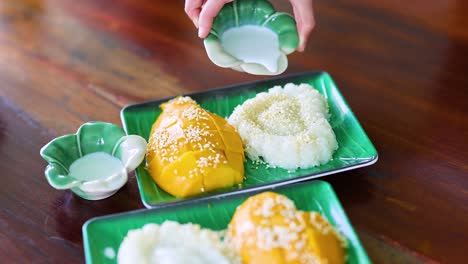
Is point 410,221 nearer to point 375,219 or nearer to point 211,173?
point 375,219

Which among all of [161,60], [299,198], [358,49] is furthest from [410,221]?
[161,60]

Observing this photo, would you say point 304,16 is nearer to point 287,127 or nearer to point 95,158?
point 287,127

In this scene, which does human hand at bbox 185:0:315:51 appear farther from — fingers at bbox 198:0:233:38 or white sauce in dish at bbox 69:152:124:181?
white sauce in dish at bbox 69:152:124:181

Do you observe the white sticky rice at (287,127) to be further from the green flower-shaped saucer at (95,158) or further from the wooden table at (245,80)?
the green flower-shaped saucer at (95,158)

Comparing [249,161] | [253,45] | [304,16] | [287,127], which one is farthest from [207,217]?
[304,16]

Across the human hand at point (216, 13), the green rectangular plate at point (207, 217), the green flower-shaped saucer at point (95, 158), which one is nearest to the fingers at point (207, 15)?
the human hand at point (216, 13)

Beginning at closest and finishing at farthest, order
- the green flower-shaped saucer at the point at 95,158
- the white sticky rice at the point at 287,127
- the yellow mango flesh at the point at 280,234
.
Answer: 1. the yellow mango flesh at the point at 280,234
2. the green flower-shaped saucer at the point at 95,158
3. the white sticky rice at the point at 287,127
